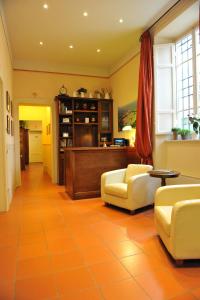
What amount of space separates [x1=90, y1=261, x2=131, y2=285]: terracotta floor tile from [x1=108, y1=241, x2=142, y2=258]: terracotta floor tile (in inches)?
7.7

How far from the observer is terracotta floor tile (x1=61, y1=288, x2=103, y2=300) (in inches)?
66.0

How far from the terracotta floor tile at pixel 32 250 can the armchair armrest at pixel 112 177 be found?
5.80 feet

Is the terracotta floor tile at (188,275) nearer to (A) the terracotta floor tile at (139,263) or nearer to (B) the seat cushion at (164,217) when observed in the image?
(A) the terracotta floor tile at (139,263)

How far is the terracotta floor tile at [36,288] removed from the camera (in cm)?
171

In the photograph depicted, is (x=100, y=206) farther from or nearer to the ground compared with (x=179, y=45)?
nearer to the ground

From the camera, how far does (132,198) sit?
3.58 meters

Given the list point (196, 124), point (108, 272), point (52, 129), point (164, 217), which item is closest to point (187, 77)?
point (196, 124)

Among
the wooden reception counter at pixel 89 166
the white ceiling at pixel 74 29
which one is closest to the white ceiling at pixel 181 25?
the white ceiling at pixel 74 29

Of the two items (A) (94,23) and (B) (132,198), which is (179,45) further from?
(B) (132,198)

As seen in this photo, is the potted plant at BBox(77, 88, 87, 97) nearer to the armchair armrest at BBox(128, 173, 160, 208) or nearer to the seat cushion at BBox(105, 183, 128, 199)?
the seat cushion at BBox(105, 183, 128, 199)

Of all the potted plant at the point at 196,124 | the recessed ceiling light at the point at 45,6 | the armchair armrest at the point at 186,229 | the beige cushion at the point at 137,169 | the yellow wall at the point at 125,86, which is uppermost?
the recessed ceiling light at the point at 45,6

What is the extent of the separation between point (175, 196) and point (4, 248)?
2.10 meters

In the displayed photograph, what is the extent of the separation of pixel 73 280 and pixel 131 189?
1.89m

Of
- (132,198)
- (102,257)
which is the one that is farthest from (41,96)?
(102,257)
